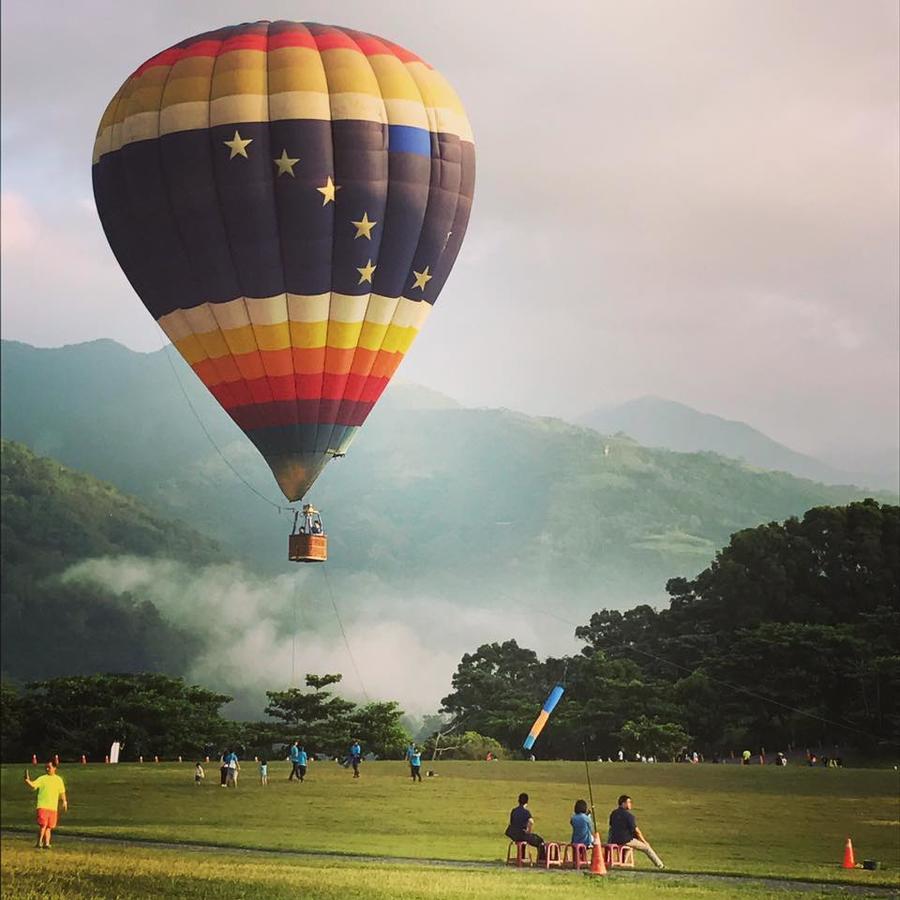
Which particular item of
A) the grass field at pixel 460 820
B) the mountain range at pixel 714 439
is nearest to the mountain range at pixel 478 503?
the mountain range at pixel 714 439

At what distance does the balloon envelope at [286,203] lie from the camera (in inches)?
527

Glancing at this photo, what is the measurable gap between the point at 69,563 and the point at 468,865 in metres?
50.0

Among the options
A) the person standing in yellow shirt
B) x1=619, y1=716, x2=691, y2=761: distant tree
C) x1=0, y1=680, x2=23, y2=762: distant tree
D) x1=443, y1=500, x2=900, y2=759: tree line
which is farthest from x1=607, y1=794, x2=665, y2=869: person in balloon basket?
x1=0, y1=680, x2=23, y2=762: distant tree

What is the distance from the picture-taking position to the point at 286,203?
1345 cm

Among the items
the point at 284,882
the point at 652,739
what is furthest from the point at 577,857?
the point at 652,739

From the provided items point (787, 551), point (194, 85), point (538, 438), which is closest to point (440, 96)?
point (194, 85)

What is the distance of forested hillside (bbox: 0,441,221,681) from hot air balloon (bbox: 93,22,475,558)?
39142mm

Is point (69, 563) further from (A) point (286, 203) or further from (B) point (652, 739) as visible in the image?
(A) point (286, 203)

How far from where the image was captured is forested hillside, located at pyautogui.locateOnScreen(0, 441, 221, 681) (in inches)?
2172

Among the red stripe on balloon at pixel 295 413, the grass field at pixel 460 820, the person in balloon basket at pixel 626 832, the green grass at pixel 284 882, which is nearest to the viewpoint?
the green grass at pixel 284 882

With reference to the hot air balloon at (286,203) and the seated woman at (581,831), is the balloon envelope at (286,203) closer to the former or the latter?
the hot air balloon at (286,203)

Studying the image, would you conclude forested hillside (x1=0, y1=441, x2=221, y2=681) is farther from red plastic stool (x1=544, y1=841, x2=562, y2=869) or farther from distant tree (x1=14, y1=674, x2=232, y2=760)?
red plastic stool (x1=544, y1=841, x2=562, y2=869)

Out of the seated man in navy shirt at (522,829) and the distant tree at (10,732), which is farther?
the distant tree at (10,732)

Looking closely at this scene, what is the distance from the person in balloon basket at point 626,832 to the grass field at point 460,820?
181 millimetres
